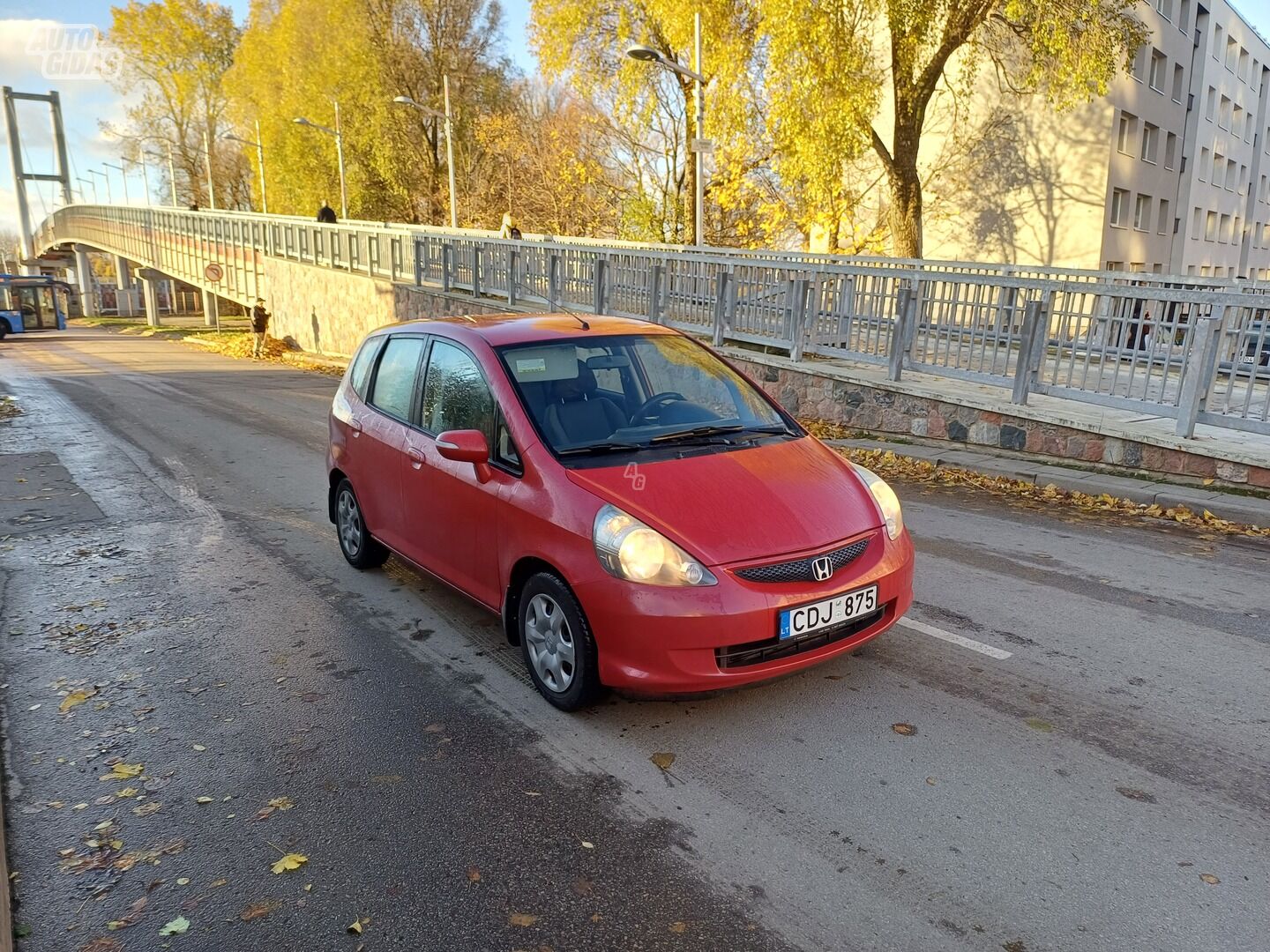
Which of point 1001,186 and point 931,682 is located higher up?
point 1001,186

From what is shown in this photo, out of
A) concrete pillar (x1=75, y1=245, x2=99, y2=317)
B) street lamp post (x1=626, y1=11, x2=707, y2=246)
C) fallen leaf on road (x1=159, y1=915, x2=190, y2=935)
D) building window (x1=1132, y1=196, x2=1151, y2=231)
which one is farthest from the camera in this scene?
concrete pillar (x1=75, y1=245, x2=99, y2=317)

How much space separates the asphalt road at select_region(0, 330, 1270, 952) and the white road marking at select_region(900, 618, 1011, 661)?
1.5 inches

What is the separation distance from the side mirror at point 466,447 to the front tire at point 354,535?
5.43 feet

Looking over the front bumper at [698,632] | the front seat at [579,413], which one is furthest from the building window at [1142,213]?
the front bumper at [698,632]

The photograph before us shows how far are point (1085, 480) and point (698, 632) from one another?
18.4 ft

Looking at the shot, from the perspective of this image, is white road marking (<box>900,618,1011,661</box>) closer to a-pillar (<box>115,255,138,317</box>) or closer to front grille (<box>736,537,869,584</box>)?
front grille (<box>736,537,869,584</box>)

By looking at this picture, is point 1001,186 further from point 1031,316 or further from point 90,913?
point 90,913

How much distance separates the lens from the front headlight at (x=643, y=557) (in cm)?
346

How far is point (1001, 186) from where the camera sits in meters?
27.8

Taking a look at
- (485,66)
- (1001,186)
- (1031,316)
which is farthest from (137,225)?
(1031,316)

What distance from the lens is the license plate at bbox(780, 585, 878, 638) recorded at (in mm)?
3525

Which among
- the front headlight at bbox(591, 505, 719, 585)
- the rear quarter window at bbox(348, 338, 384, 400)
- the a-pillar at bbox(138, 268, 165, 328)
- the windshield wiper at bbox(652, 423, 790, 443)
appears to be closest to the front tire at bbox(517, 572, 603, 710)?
the front headlight at bbox(591, 505, 719, 585)

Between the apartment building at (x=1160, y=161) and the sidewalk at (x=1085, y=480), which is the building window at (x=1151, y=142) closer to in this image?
the apartment building at (x=1160, y=161)

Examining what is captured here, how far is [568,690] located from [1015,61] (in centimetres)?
2591
